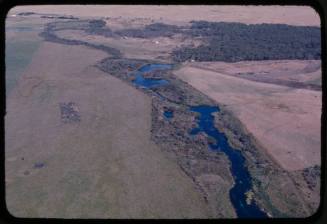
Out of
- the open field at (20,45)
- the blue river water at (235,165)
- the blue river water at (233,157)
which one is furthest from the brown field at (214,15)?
the blue river water at (235,165)

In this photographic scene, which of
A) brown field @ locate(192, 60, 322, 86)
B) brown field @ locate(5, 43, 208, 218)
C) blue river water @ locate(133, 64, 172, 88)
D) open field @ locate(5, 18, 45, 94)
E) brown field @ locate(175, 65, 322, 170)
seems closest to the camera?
brown field @ locate(5, 43, 208, 218)

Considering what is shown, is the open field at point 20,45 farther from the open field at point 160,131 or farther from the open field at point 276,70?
the open field at point 276,70

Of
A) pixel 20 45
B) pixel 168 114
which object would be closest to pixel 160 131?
pixel 168 114

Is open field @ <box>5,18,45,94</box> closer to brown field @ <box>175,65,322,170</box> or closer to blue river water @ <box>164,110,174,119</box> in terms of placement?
blue river water @ <box>164,110,174,119</box>

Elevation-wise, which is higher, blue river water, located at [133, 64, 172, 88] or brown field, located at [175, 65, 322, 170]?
brown field, located at [175, 65, 322, 170]

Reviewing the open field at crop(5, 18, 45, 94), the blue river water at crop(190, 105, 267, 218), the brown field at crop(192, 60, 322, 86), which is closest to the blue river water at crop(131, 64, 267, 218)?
the blue river water at crop(190, 105, 267, 218)

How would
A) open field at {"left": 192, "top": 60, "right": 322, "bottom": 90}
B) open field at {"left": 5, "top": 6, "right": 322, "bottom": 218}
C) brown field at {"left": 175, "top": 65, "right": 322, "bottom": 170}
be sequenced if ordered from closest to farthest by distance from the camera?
1. open field at {"left": 5, "top": 6, "right": 322, "bottom": 218}
2. brown field at {"left": 175, "top": 65, "right": 322, "bottom": 170}
3. open field at {"left": 192, "top": 60, "right": 322, "bottom": 90}

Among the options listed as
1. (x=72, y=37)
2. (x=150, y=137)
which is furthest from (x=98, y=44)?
(x=150, y=137)

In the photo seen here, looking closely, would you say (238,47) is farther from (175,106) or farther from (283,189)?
(283,189)

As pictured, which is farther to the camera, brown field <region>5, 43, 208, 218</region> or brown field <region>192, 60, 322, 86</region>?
brown field <region>192, 60, 322, 86</region>
